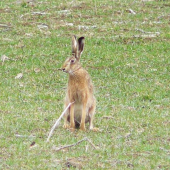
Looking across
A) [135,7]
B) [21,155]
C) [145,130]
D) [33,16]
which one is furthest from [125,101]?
[135,7]

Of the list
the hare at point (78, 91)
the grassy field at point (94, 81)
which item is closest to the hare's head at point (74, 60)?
the hare at point (78, 91)

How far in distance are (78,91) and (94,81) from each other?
418 cm

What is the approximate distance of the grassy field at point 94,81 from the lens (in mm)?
8328

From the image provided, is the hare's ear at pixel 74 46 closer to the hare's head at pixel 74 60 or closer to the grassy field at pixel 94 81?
the hare's head at pixel 74 60

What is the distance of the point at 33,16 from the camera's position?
19719 millimetres

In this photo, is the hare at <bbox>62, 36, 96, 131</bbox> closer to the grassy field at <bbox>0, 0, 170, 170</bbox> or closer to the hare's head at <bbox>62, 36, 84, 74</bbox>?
the hare's head at <bbox>62, 36, 84, 74</bbox>

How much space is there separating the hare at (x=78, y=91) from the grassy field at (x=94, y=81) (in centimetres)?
29

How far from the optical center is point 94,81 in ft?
45.2

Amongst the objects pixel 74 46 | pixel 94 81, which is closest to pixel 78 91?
pixel 74 46

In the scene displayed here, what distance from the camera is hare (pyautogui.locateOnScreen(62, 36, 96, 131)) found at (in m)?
9.53

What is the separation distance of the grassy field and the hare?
0.29 m

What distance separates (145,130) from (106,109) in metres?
1.67

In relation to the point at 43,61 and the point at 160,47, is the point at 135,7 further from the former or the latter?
the point at 43,61

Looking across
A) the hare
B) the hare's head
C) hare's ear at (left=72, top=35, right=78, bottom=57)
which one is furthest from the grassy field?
hare's ear at (left=72, top=35, right=78, bottom=57)
